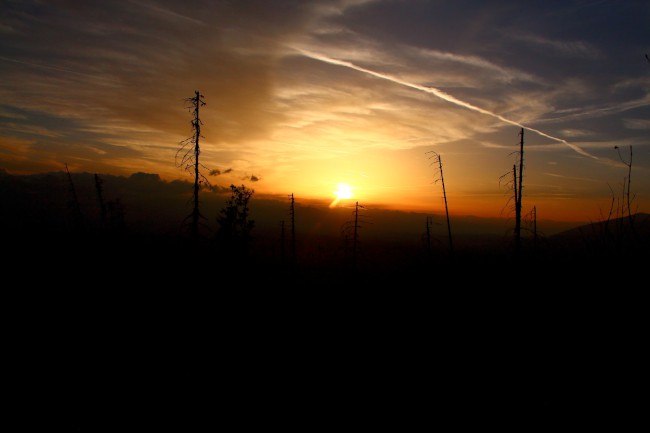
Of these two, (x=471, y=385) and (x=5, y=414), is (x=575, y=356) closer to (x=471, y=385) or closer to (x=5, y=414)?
(x=471, y=385)

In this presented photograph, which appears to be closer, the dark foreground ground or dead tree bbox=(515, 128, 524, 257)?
the dark foreground ground

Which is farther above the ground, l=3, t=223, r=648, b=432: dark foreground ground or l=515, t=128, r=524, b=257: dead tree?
l=515, t=128, r=524, b=257: dead tree

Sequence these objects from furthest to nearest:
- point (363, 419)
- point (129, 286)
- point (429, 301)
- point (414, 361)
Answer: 1. point (129, 286)
2. point (429, 301)
3. point (414, 361)
4. point (363, 419)

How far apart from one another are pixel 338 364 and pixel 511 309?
1205 cm

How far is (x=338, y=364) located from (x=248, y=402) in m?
5.01

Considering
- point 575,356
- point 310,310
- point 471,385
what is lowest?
point 310,310

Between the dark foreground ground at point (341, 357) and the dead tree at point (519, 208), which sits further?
the dead tree at point (519, 208)

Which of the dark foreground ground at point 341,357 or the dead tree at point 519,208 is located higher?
the dead tree at point 519,208

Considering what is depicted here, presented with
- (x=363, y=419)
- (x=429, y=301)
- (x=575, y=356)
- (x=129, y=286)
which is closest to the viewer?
(x=363, y=419)

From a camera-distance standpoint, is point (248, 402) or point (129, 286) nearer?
point (248, 402)

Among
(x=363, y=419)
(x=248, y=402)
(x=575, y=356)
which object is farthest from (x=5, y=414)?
(x=575, y=356)

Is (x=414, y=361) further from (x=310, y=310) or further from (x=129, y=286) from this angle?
(x=129, y=286)

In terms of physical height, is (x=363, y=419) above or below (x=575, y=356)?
below

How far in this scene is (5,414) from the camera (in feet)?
37.5
